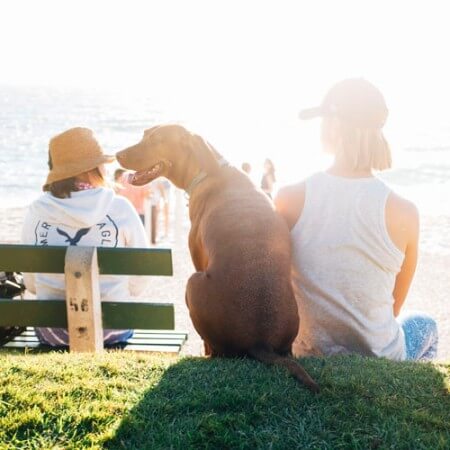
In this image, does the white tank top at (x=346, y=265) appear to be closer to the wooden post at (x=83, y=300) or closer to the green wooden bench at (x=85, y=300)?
the green wooden bench at (x=85, y=300)

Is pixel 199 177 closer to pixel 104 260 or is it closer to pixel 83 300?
pixel 104 260

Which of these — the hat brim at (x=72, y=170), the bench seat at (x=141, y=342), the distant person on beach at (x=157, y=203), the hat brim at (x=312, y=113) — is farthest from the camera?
the distant person on beach at (x=157, y=203)

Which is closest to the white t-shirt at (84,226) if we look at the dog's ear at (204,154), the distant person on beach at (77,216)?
the distant person on beach at (77,216)

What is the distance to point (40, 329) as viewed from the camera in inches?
166

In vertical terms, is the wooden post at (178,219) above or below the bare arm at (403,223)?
below

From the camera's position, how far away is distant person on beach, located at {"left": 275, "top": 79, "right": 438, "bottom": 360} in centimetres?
329

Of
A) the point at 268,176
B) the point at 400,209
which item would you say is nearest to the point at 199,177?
the point at 400,209

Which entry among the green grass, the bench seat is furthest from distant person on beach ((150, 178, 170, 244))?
the green grass

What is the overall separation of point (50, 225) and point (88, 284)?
1.90 ft

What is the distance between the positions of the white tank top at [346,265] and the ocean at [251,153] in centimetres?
58

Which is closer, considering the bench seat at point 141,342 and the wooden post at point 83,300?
the wooden post at point 83,300

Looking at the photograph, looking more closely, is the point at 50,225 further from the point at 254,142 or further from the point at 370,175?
the point at 254,142

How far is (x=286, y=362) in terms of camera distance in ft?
9.87

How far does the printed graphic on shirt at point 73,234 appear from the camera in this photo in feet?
13.3
